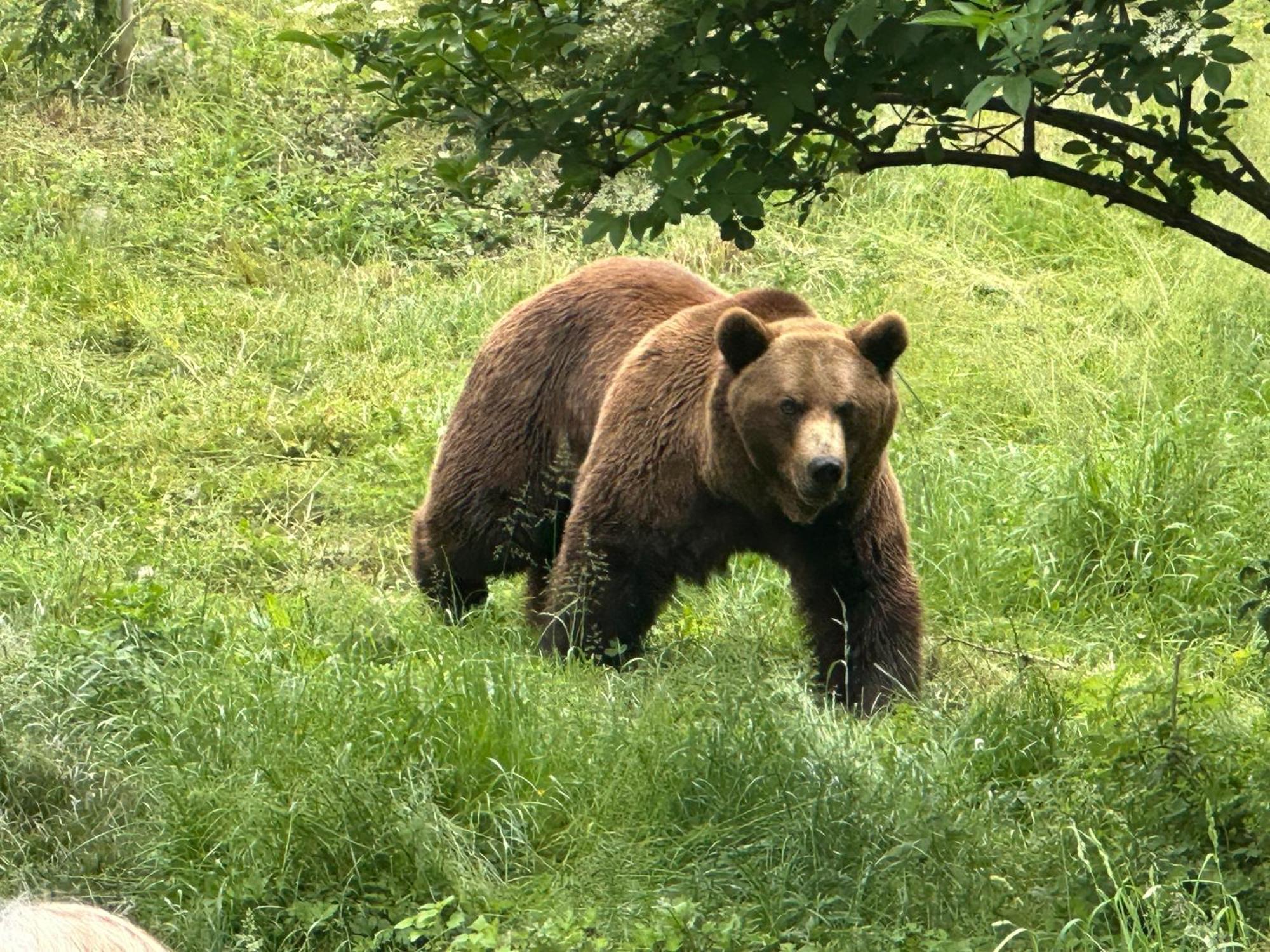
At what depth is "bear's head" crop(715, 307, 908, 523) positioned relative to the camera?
592cm

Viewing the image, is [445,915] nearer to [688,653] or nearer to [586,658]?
[586,658]

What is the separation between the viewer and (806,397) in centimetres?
594

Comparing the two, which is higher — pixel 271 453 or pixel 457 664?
pixel 457 664

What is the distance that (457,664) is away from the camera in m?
5.38

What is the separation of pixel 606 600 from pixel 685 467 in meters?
0.53

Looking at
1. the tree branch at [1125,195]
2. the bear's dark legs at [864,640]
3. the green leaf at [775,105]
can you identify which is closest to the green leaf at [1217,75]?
the green leaf at [775,105]

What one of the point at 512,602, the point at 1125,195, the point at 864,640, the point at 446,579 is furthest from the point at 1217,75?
the point at 512,602

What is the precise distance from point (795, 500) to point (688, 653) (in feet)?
3.10

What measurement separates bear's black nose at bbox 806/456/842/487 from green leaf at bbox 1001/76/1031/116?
2622mm

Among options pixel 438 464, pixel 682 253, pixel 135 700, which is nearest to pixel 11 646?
pixel 135 700

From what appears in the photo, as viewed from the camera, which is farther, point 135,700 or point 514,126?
point 135,700

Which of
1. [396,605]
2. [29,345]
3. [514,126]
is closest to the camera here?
[514,126]

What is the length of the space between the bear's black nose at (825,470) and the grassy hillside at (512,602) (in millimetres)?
561

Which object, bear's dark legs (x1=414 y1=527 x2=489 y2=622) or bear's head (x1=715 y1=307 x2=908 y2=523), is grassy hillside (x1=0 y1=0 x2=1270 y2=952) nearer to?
bear's dark legs (x1=414 y1=527 x2=489 y2=622)
